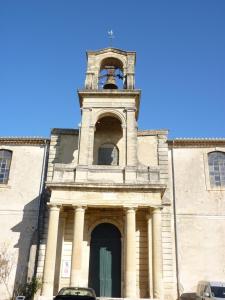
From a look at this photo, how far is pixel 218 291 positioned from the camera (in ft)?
39.3

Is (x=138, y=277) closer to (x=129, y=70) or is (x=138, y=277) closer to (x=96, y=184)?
(x=96, y=184)

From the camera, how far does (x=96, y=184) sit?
14.9 metres

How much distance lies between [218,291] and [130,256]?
11.9ft

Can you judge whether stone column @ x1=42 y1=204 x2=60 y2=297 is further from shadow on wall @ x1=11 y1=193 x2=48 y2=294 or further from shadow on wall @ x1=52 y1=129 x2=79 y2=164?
shadow on wall @ x1=52 y1=129 x2=79 y2=164

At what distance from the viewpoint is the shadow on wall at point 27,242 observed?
1584 cm

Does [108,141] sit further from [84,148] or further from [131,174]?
[131,174]

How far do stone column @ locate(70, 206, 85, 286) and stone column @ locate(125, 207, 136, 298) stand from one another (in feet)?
6.29

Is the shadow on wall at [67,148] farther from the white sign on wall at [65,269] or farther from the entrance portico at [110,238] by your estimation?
the white sign on wall at [65,269]

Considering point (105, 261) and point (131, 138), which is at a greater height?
point (131, 138)

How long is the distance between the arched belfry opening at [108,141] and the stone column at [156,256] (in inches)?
157

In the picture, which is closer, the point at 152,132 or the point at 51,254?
the point at 51,254

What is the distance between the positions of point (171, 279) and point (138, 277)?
154cm

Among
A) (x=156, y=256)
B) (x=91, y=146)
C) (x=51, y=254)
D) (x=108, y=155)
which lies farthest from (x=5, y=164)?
(x=156, y=256)

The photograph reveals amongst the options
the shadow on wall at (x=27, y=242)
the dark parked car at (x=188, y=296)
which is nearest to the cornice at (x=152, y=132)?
the shadow on wall at (x=27, y=242)
